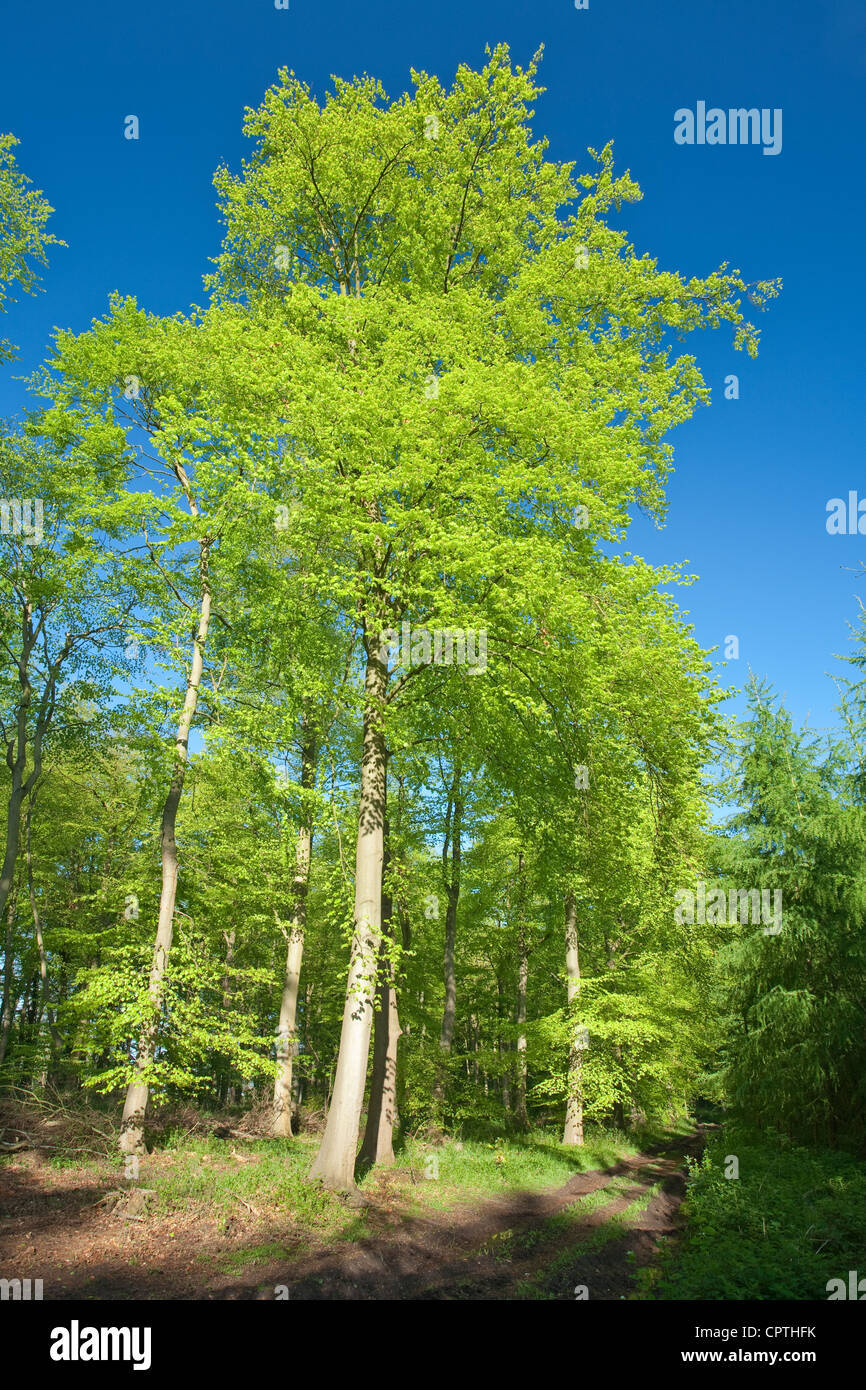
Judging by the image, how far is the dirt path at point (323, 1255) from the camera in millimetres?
6949

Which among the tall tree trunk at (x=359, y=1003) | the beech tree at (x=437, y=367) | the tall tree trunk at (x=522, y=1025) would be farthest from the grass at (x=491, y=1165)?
the beech tree at (x=437, y=367)

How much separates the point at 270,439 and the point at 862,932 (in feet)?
47.2

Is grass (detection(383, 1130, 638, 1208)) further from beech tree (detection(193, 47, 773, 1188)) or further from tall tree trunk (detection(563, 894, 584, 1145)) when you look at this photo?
beech tree (detection(193, 47, 773, 1188))

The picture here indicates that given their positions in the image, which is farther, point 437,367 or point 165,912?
point 437,367

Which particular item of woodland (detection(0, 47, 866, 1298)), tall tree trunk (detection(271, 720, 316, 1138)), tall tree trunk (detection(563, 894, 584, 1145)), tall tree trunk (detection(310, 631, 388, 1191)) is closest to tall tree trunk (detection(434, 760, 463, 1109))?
woodland (detection(0, 47, 866, 1298))

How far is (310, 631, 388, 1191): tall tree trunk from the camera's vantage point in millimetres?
10102

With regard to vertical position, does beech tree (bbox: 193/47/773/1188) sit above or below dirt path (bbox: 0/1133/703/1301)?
above

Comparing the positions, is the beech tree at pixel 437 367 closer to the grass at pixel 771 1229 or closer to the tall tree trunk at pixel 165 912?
the tall tree trunk at pixel 165 912

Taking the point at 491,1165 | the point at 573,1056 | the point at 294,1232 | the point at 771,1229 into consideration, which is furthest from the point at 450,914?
the point at 771,1229

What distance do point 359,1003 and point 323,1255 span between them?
3018 millimetres

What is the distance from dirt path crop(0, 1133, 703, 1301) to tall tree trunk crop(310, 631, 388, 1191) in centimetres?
88

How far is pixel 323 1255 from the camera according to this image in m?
7.95

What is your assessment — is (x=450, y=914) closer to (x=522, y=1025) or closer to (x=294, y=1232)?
(x=522, y=1025)

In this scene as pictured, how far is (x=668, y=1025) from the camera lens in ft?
62.6
